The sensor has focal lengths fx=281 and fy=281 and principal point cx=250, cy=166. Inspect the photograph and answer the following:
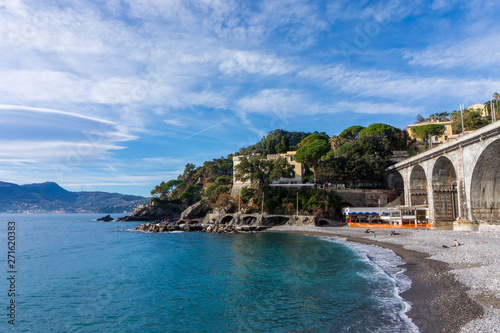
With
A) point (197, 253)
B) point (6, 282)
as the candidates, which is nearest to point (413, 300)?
point (197, 253)

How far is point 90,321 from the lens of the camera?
1368 cm

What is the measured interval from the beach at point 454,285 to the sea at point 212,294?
0.83 m

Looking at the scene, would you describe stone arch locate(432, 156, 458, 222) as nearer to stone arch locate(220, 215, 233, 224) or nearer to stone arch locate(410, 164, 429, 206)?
stone arch locate(410, 164, 429, 206)

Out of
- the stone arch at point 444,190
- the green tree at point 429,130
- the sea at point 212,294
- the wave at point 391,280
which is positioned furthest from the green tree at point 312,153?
the sea at point 212,294

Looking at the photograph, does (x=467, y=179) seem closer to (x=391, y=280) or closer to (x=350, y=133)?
(x=391, y=280)

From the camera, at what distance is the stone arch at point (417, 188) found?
54719 millimetres

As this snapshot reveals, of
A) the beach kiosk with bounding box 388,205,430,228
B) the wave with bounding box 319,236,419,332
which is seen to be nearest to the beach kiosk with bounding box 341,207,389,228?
the beach kiosk with bounding box 388,205,430,228

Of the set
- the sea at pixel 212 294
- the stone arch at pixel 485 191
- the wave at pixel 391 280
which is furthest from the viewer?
the stone arch at pixel 485 191

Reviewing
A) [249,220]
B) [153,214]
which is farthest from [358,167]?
[153,214]

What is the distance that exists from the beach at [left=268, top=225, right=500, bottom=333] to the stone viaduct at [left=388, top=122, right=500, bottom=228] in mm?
5913

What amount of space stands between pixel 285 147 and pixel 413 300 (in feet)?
261

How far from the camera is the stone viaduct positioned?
32594 millimetres

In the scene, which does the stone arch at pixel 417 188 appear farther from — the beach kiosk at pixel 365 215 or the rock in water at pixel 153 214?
the rock in water at pixel 153 214

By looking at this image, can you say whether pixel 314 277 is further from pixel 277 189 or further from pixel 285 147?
pixel 285 147
